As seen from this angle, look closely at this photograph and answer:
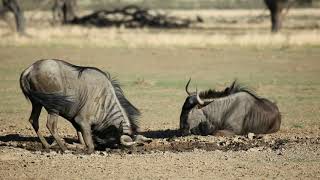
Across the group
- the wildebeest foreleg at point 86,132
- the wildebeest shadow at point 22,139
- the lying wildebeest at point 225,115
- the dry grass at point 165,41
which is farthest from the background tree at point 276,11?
the wildebeest foreleg at point 86,132

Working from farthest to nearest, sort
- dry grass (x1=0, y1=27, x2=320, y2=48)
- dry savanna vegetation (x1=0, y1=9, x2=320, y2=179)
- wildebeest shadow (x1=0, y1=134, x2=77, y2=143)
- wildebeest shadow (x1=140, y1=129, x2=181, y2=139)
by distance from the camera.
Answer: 1. dry grass (x1=0, y1=27, x2=320, y2=48)
2. wildebeest shadow (x1=140, y1=129, x2=181, y2=139)
3. wildebeest shadow (x1=0, y1=134, x2=77, y2=143)
4. dry savanna vegetation (x1=0, y1=9, x2=320, y2=179)

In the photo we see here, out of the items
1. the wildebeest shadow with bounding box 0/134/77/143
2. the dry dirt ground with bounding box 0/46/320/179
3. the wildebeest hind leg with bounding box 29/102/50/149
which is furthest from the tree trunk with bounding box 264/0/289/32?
the wildebeest hind leg with bounding box 29/102/50/149

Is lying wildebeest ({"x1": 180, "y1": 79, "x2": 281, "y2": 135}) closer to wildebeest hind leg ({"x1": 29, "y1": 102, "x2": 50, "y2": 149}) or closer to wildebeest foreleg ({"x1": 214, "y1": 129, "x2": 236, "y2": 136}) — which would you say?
wildebeest foreleg ({"x1": 214, "y1": 129, "x2": 236, "y2": 136})

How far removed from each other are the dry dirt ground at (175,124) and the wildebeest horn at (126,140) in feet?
0.49

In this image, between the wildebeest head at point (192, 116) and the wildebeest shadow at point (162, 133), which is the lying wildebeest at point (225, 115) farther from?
the wildebeest shadow at point (162, 133)

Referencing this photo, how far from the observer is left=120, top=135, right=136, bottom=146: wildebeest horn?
37.3 ft

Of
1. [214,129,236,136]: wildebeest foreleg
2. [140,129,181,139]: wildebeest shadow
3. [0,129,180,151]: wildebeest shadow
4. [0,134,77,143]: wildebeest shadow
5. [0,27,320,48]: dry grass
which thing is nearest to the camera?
[0,129,180,151]: wildebeest shadow

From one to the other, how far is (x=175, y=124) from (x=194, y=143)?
2.89 m

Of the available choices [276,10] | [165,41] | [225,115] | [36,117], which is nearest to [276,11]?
[276,10]

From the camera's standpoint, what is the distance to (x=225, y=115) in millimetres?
13594

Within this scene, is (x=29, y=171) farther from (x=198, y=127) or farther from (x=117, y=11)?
(x=117, y=11)

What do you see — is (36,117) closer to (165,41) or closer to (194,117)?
(194,117)

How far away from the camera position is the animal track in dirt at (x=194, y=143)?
11789 millimetres

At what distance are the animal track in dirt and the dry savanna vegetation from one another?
0.7 inches
